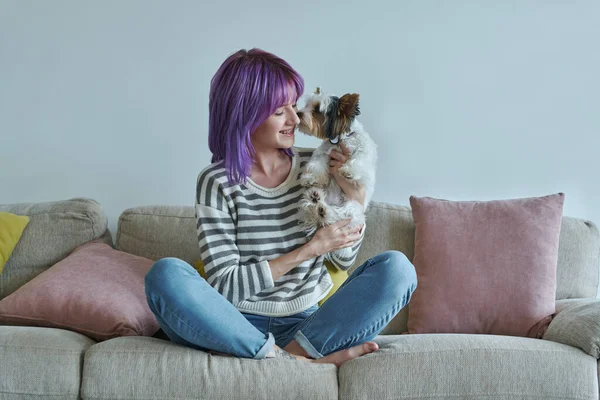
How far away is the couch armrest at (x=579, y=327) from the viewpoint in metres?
2.17

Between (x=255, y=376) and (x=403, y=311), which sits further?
(x=403, y=311)

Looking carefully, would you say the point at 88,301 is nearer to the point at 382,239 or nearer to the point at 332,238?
the point at 332,238

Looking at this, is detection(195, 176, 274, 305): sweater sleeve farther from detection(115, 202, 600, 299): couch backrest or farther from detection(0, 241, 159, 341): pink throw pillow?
detection(115, 202, 600, 299): couch backrest

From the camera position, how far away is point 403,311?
279 cm

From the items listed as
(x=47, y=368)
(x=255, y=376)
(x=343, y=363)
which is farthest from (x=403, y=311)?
(x=47, y=368)

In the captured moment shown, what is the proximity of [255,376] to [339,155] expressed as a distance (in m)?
0.74

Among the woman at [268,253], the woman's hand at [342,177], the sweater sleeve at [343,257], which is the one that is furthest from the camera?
the sweater sleeve at [343,257]

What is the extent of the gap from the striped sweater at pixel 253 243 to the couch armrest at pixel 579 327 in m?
0.73

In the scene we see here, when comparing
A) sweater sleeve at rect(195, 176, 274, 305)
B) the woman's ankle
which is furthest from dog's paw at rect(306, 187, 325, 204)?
the woman's ankle

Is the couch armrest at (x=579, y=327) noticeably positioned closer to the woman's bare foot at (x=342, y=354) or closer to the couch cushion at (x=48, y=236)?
the woman's bare foot at (x=342, y=354)

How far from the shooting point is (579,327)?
2234 mm

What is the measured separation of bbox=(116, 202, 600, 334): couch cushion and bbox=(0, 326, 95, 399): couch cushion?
0.74m

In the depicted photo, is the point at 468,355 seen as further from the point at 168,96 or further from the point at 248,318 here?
the point at 168,96

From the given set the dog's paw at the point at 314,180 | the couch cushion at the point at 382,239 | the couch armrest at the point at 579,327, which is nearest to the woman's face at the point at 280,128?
the dog's paw at the point at 314,180
